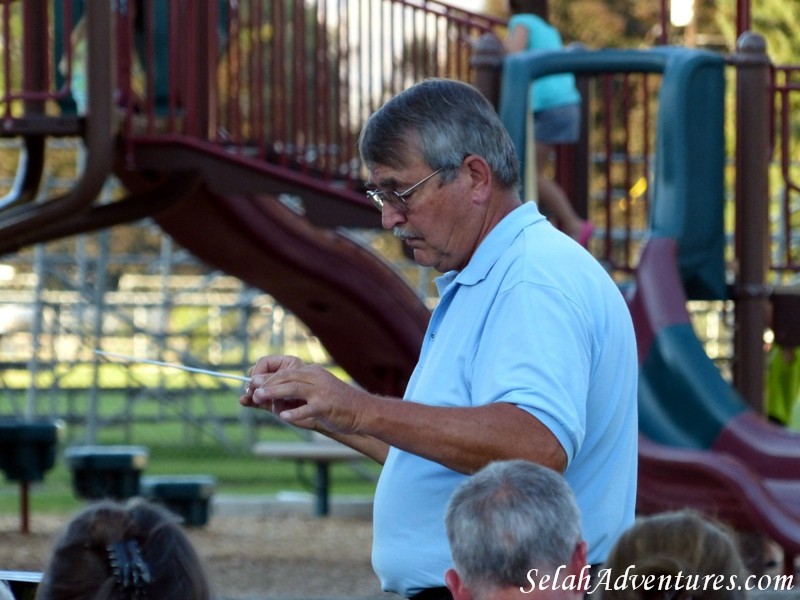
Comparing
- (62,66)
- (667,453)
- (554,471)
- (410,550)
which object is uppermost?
(62,66)

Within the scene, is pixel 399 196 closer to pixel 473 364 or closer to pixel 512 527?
pixel 473 364

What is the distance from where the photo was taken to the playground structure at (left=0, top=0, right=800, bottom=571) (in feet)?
20.6

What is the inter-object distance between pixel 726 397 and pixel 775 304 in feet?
3.97

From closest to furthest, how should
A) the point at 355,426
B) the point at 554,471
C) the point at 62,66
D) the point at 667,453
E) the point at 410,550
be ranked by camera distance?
the point at 554,471
the point at 355,426
the point at 410,550
the point at 667,453
the point at 62,66

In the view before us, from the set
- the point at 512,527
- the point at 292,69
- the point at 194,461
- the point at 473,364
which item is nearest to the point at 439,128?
the point at 473,364

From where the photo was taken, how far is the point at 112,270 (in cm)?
2559

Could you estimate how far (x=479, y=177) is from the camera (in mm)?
2617

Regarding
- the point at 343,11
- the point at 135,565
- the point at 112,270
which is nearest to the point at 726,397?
the point at 343,11

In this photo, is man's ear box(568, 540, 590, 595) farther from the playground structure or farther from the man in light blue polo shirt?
the playground structure

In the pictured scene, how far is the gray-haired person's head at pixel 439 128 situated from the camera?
2.58m

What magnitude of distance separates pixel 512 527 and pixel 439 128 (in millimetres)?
744

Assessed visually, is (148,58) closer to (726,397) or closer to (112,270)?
(726,397)

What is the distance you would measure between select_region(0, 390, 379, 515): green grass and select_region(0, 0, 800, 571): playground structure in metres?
3.15

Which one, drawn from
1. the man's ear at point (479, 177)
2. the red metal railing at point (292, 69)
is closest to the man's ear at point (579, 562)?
the man's ear at point (479, 177)
